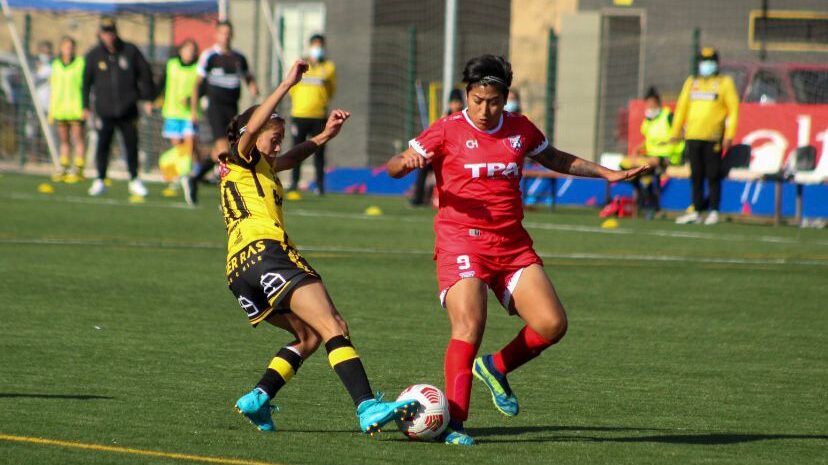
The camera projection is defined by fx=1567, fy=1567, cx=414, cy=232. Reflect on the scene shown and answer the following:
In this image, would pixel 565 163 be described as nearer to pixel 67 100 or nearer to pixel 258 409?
pixel 258 409

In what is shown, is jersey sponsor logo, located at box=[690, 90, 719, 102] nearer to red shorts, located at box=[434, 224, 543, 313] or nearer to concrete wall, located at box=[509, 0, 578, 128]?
concrete wall, located at box=[509, 0, 578, 128]

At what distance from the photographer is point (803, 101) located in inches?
989

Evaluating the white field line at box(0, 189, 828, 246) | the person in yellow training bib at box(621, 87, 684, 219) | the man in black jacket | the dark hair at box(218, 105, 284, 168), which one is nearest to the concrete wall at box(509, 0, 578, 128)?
the person in yellow training bib at box(621, 87, 684, 219)

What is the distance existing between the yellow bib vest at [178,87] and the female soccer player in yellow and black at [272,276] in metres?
18.4

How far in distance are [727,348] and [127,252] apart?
6.79 metres

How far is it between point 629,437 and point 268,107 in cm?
216

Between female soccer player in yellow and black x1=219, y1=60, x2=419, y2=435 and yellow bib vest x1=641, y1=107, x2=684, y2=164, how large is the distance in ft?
52.7

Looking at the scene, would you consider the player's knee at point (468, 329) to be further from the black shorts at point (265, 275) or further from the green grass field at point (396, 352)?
the black shorts at point (265, 275)

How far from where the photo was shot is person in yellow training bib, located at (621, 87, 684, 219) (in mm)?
22719

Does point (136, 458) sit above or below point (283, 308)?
below

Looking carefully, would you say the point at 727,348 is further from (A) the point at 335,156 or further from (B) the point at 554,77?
(A) the point at 335,156

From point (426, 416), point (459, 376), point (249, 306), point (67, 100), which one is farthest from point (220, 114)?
point (426, 416)

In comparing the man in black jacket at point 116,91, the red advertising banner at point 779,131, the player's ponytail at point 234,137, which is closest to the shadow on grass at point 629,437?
the player's ponytail at point 234,137

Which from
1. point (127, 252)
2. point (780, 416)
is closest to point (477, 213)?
point (780, 416)
